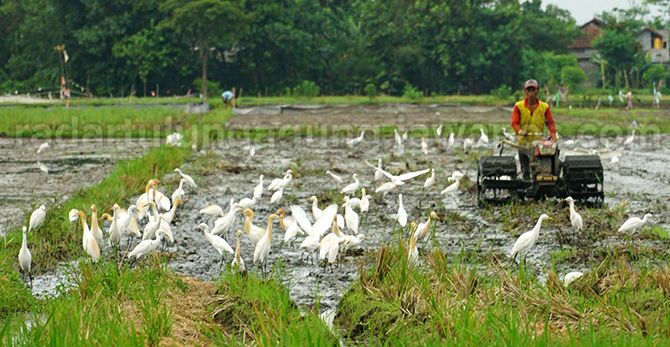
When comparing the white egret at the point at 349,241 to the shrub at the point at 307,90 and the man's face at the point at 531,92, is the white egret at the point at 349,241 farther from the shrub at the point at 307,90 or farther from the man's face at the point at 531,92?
the shrub at the point at 307,90

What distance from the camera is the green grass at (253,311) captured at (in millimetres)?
5727

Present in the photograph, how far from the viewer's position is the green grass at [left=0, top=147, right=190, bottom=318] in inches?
290

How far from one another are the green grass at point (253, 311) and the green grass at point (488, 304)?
367 millimetres

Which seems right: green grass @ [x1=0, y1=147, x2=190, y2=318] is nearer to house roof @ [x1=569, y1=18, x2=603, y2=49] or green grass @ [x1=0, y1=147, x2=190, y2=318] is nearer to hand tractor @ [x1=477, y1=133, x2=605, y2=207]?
hand tractor @ [x1=477, y1=133, x2=605, y2=207]

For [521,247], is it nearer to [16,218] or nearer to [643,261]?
[643,261]

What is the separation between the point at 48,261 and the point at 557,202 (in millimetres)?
5903

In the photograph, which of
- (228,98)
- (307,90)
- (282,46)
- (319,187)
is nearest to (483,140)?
(319,187)

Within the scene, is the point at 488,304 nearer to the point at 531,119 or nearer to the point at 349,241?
the point at 349,241

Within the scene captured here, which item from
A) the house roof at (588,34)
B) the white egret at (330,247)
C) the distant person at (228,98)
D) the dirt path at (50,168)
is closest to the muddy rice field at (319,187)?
the dirt path at (50,168)

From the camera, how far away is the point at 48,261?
8.62 meters

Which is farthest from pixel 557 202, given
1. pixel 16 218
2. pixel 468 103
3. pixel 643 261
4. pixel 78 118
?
pixel 468 103

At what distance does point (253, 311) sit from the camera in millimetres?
6461

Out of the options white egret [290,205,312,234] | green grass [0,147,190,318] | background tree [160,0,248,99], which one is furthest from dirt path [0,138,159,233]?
background tree [160,0,248,99]

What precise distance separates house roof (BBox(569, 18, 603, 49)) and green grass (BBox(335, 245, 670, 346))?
184 ft
